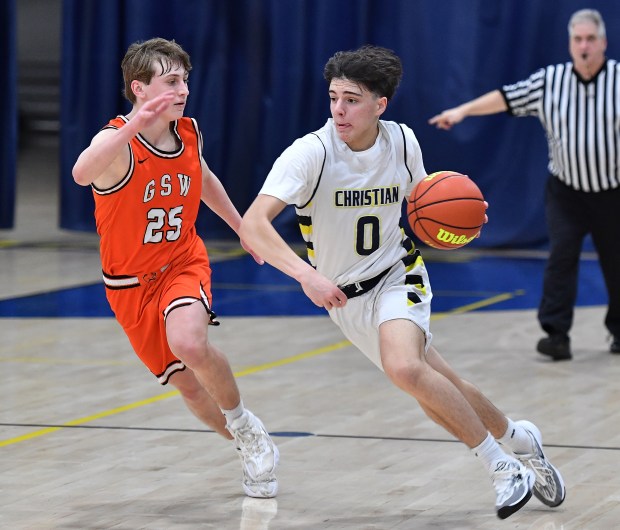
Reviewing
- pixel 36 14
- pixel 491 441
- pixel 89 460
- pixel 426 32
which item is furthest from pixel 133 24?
pixel 36 14

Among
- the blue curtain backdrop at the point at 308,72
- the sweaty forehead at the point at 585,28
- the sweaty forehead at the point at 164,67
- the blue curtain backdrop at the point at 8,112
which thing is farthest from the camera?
the blue curtain backdrop at the point at 8,112

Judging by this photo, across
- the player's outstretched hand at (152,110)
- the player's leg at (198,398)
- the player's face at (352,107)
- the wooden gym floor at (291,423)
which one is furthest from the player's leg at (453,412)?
the player's outstretched hand at (152,110)

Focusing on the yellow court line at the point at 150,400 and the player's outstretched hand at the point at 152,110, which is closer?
the player's outstretched hand at the point at 152,110

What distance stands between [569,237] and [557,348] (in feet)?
2.04

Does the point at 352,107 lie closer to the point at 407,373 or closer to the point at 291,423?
the point at 407,373

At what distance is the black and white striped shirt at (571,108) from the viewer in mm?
7637

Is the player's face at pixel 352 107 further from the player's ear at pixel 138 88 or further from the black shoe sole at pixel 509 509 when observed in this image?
the black shoe sole at pixel 509 509

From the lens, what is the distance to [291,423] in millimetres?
5965

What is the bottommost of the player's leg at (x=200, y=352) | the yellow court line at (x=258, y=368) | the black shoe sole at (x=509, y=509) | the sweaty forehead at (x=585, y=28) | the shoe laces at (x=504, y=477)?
the yellow court line at (x=258, y=368)

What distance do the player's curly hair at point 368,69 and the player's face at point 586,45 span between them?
3.14 metres

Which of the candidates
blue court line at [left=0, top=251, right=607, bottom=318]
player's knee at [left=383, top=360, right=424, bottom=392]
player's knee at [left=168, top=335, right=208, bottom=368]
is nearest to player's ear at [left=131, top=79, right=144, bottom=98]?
player's knee at [left=168, top=335, right=208, bottom=368]

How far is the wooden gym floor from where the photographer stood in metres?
4.57

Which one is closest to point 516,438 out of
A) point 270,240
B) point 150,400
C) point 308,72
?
point 270,240

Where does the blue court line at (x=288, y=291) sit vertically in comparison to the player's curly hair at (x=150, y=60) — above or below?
below
